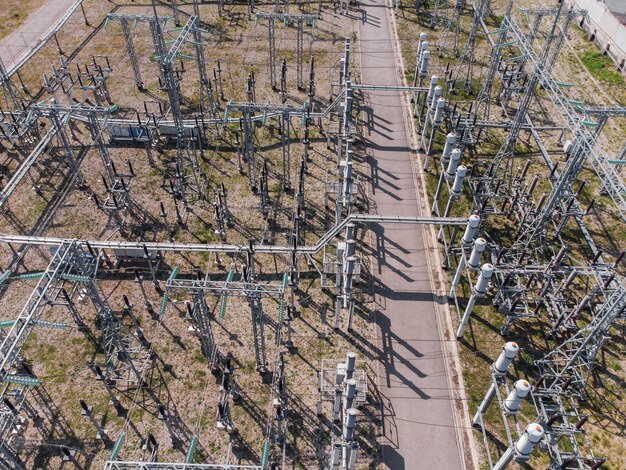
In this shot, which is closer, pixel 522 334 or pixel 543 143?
pixel 522 334

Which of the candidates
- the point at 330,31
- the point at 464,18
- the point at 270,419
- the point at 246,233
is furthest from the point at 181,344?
the point at 464,18

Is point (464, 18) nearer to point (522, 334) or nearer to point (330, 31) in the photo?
point (330, 31)

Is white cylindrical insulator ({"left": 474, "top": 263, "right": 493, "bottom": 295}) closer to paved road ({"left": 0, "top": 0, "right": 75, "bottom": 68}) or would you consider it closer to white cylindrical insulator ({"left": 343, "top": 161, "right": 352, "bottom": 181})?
white cylindrical insulator ({"left": 343, "top": 161, "right": 352, "bottom": 181})

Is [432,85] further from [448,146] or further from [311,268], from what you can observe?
[311,268]

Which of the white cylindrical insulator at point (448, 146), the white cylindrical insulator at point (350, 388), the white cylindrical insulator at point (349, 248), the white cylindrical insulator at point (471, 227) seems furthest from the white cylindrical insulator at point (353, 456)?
the white cylindrical insulator at point (448, 146)

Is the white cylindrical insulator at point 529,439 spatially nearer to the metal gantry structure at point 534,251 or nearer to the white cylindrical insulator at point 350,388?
the metal gantry structure at point 534,251

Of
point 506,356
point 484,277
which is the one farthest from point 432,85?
point 506,356

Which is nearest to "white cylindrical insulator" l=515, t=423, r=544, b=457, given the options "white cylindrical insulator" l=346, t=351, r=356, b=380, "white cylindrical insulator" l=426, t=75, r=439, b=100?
"white cylindrical insulator" l=346, t=351, r=356, b=380
